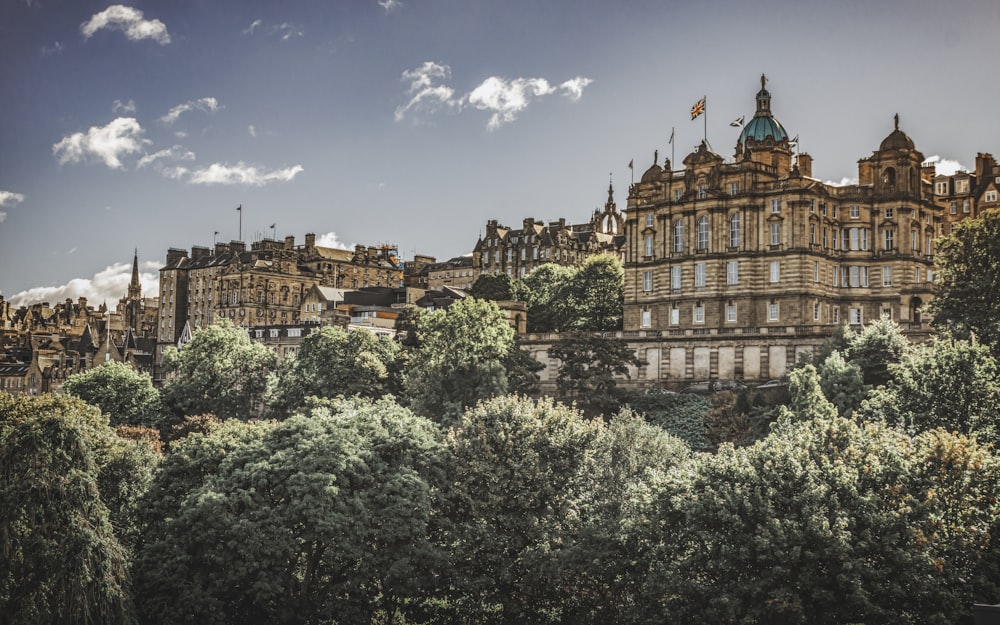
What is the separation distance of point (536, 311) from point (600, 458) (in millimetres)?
51951

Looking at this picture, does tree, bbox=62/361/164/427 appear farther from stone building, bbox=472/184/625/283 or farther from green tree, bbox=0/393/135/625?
stone building, bbox=472/184/625/283

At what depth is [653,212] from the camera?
86.6 metres

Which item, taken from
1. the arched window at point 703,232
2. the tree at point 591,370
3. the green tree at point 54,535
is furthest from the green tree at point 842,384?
the green tree at point 54,535

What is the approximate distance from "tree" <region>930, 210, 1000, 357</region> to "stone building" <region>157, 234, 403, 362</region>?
9936cm

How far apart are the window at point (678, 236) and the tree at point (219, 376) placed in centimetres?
3332

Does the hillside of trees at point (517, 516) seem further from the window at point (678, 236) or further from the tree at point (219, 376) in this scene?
the tree at point (219, 376)

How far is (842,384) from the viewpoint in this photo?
198ft

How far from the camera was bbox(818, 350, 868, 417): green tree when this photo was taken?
194 feet

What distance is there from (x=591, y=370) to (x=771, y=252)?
1696cm

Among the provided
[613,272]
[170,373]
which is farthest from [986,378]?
[170,373]

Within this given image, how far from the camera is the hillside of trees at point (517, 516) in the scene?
36.4 m

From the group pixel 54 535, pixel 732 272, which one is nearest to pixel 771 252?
pixel 732 272

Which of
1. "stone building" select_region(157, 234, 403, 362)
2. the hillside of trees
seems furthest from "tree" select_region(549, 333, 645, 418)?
"stone building" select_region(157, 234, 403, 362)

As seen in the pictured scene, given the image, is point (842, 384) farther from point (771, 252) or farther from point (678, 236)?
point (678, 236)
